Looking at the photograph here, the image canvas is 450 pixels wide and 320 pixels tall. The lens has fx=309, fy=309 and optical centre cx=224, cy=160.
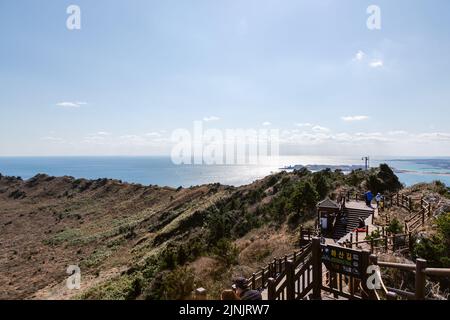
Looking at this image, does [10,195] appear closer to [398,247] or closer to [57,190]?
[57,190]

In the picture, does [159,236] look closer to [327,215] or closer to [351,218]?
[327,215]

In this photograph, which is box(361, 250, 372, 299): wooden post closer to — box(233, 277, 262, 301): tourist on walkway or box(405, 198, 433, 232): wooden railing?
box(233, 277, 262, 301): tourist on walkway

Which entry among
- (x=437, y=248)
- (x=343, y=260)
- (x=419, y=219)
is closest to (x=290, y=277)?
(x=343, y=260)

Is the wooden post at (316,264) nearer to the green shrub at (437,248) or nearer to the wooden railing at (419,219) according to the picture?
the green shrub at (437,248)

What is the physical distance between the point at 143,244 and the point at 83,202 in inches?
1460

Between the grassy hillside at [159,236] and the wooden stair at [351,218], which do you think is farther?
the wooden stair at [351,218]

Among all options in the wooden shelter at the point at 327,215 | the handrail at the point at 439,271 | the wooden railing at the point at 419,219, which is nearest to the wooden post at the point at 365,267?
the handrail at the point at 439,271

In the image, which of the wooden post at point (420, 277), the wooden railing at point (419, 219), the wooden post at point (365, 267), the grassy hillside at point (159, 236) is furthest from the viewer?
the grassy hillside at point (159, 236)

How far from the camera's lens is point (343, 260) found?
6.77 meters

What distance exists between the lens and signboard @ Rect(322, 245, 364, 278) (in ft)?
21.4

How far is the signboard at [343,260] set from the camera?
21.4 feet
